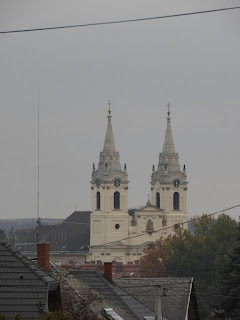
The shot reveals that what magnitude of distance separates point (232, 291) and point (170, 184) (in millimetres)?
127372

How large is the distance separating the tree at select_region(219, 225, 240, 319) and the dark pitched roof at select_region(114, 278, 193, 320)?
872cm

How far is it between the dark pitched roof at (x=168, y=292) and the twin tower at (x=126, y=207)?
134410 mm

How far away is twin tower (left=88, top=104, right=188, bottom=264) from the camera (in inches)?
7111

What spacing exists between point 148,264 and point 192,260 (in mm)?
19109

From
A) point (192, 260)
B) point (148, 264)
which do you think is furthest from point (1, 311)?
point (148, 264)

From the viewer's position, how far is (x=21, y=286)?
2327cm

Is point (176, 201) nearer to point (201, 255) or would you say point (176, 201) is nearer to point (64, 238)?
point (64, 238)

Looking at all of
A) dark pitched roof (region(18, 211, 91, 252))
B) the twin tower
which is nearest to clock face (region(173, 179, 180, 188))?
the twin tower

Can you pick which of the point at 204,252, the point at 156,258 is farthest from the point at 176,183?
the point at 204,252

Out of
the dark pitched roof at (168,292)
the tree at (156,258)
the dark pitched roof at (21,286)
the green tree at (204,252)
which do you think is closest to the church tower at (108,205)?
the tree at (156,258)

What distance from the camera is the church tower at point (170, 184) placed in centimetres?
18300

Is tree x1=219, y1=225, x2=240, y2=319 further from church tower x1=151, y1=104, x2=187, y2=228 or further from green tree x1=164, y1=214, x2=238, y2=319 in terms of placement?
church tower x1=151, y1=104, x2=187, y2=228

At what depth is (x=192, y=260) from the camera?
421 ft

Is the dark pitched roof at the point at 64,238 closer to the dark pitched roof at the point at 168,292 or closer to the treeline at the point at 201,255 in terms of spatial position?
the treeline at the point at 201,255
